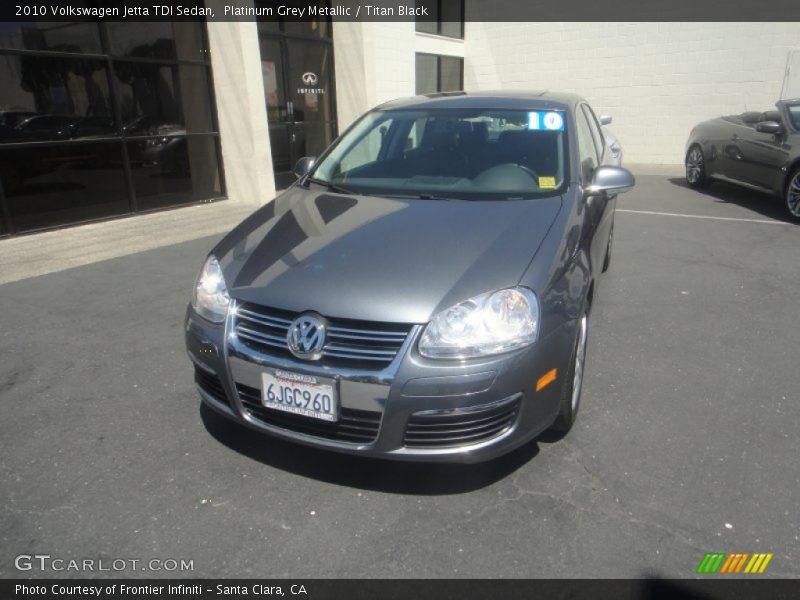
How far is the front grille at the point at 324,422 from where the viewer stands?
2.32 metres

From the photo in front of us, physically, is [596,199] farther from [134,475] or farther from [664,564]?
[134,475]

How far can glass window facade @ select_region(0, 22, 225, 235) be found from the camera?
7266 millimetres

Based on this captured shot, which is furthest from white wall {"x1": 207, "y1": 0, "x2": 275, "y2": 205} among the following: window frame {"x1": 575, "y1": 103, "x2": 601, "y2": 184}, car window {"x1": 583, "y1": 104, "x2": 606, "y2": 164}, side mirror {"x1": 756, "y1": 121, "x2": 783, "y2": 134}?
side mirror {"x1": 756, "y1": 121, "x2": 783, "y2": 134}

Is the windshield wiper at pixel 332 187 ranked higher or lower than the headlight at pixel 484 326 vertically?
higher

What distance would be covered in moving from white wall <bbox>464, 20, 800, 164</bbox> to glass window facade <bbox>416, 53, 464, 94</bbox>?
0.30 metres

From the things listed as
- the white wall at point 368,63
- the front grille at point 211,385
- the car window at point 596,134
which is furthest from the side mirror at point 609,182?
the white wall at point 368,63

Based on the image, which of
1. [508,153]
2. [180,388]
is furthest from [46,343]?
[508,153]

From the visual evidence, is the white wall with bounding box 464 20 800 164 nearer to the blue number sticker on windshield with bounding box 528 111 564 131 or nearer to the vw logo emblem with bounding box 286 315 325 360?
the blue number sticker on windshield with bounding box 528 111 564 131

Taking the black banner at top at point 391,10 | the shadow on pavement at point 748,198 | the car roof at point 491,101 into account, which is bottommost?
the shadow on pavement at point 748,198

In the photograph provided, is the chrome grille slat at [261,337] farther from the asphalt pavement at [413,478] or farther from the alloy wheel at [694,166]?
the alloy wheel at [694,166]

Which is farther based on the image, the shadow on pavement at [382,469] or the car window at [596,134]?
the car window at [596,134]

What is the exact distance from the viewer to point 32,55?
7.29m
